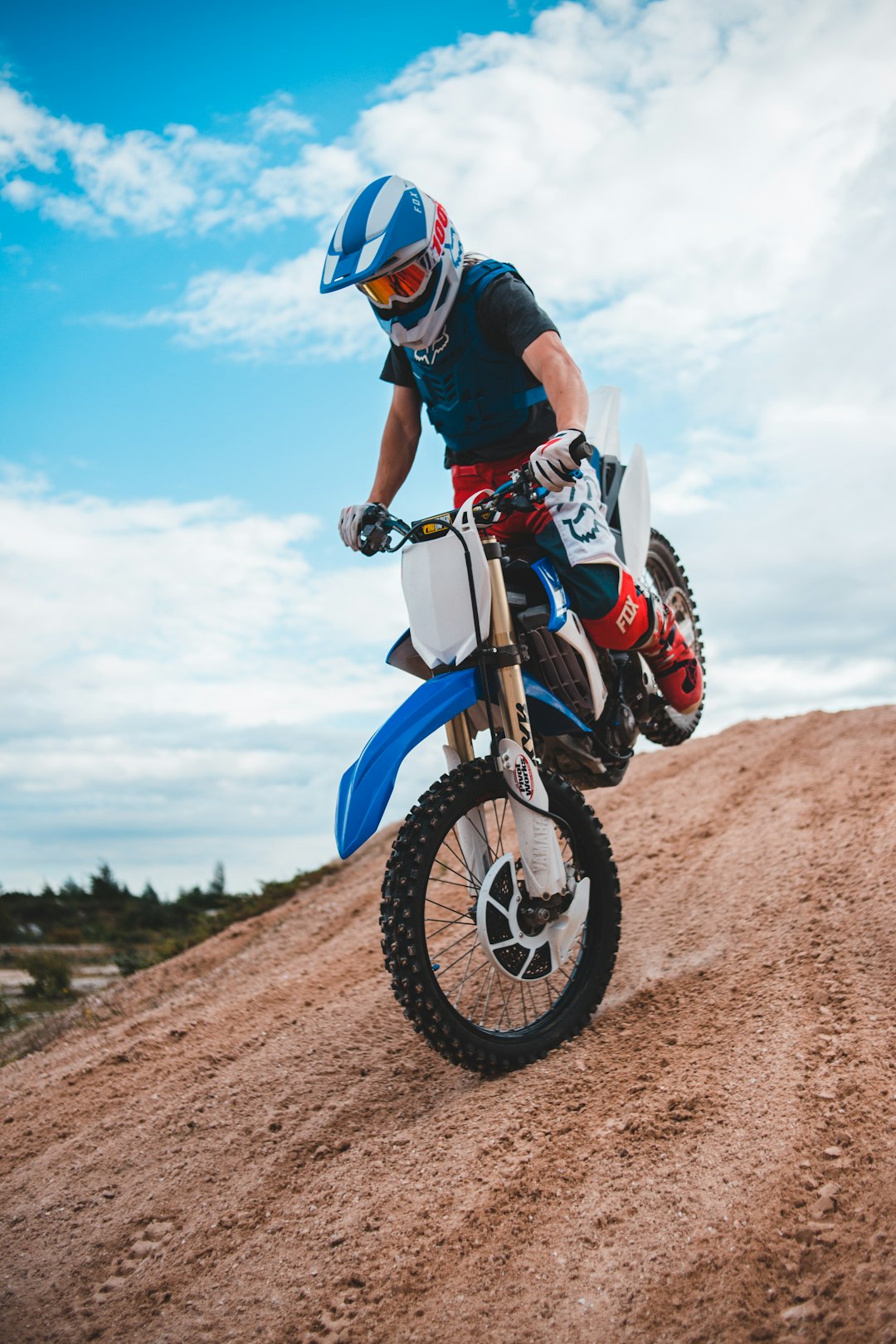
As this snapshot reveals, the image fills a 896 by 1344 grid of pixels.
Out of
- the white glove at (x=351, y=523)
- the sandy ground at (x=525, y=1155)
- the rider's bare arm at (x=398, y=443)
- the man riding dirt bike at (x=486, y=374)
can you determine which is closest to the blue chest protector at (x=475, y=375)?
the man riding dirt bike at (x=486, y=374)

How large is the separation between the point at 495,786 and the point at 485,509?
1076mm

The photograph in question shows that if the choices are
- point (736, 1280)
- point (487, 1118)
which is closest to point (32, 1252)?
point (487, 1118)

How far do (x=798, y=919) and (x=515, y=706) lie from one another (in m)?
1.98

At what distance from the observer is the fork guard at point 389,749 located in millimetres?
3434

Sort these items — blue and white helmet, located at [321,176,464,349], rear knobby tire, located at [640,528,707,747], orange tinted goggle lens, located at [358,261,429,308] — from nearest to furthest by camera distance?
blue and white helmet, located at [321,176,464,349]
orange tinted goggle lens, located at [358,261,429,308]
rear knobby tire, located at [640,528,707,747]

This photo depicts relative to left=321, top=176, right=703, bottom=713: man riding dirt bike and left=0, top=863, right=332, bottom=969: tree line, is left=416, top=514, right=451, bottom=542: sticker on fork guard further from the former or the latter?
left=0, top=863, right=332, bottom=969: tree line

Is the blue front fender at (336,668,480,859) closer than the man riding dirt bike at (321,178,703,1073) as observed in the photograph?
Yes

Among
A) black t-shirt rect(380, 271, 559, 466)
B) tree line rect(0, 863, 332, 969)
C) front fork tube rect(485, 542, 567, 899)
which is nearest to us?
front fork tube rect(485, 542, 567, 899)

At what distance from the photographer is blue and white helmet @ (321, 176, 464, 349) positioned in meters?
3.85

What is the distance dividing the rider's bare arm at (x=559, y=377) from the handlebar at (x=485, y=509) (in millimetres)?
177

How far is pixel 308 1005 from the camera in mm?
5289

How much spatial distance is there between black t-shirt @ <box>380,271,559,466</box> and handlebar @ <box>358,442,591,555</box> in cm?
41

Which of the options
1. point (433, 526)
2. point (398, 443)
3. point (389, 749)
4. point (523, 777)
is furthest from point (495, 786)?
point (398, 443)

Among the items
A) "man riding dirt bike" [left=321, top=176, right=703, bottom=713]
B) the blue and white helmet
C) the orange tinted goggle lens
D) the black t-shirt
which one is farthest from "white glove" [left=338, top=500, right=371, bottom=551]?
the orange tinted goggle lens
